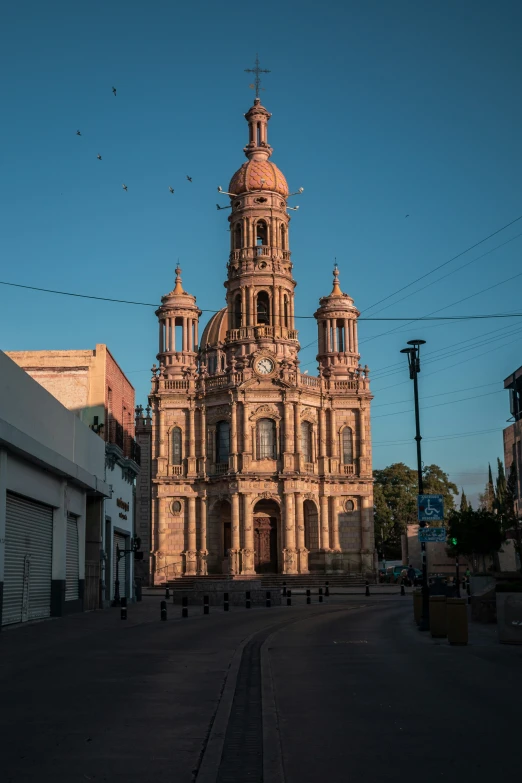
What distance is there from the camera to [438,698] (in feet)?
39.1

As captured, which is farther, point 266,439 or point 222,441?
point 222,441

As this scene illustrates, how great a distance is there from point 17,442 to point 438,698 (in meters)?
14.8

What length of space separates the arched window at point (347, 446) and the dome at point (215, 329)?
1389 centimetres

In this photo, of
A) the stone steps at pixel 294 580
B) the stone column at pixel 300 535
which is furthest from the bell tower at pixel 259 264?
the stone steps at pixel 294 580

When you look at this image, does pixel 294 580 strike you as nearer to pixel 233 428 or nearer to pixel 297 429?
pixel 297 429

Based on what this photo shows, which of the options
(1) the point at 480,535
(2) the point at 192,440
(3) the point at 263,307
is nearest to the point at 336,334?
(3) the point at 263,307

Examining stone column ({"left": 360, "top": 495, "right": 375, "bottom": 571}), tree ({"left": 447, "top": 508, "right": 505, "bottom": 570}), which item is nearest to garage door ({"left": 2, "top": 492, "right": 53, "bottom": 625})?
tree ({"left": 447, "top": 508, "right": 505, "bottom": 570})

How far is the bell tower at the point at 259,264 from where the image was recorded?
6906cm

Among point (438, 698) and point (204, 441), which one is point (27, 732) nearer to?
point (438, 698)

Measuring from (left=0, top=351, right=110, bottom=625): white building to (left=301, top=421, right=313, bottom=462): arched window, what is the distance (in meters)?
30.9

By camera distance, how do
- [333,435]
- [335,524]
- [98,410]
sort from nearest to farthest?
[98,410] → [335,524] → [333,435]

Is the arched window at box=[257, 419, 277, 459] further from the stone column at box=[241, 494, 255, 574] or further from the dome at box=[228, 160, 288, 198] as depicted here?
the dome at box=[228, 160, 288, 198]

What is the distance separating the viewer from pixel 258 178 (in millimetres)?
72125

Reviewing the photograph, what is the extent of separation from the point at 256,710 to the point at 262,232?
208 ft
